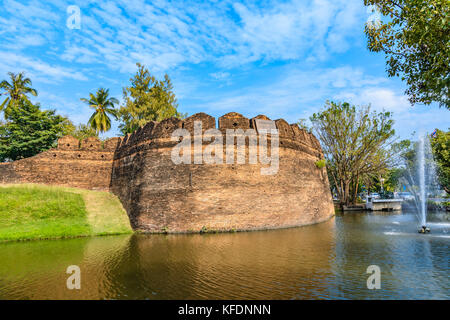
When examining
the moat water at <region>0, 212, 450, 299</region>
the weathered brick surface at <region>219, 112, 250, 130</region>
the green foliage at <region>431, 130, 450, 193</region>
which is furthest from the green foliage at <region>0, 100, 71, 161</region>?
the green foliage at <region>431, 130, 450, 193</region>

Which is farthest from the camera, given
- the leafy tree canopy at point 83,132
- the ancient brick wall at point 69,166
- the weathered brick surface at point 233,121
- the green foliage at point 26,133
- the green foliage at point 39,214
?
the leafy tree canopy at point 83,132

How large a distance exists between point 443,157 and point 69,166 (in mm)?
36657

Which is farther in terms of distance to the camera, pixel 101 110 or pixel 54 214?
pixel 101 110

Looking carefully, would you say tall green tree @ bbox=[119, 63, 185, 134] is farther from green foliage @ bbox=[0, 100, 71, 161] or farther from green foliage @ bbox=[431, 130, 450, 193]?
green foliage @ bbox=[431, 130, 450, 193]

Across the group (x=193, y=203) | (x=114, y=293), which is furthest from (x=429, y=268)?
(x=193, y=203)

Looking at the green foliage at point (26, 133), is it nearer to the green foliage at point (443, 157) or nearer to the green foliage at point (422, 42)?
the green foliage at point (422, 42)

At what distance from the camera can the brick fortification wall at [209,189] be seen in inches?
554

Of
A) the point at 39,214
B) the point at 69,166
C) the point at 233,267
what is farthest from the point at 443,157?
the point at 39,214

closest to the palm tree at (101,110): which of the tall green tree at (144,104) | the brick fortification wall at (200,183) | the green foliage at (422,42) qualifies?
the tall green tree at (144,104)

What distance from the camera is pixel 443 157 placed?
90.2ft

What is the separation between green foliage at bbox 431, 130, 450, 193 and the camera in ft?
87.6

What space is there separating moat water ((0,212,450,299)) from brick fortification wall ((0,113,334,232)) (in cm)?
230

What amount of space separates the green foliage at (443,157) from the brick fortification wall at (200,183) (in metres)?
17.7

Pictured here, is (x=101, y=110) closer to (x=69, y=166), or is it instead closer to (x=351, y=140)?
(x=69, y=166)
